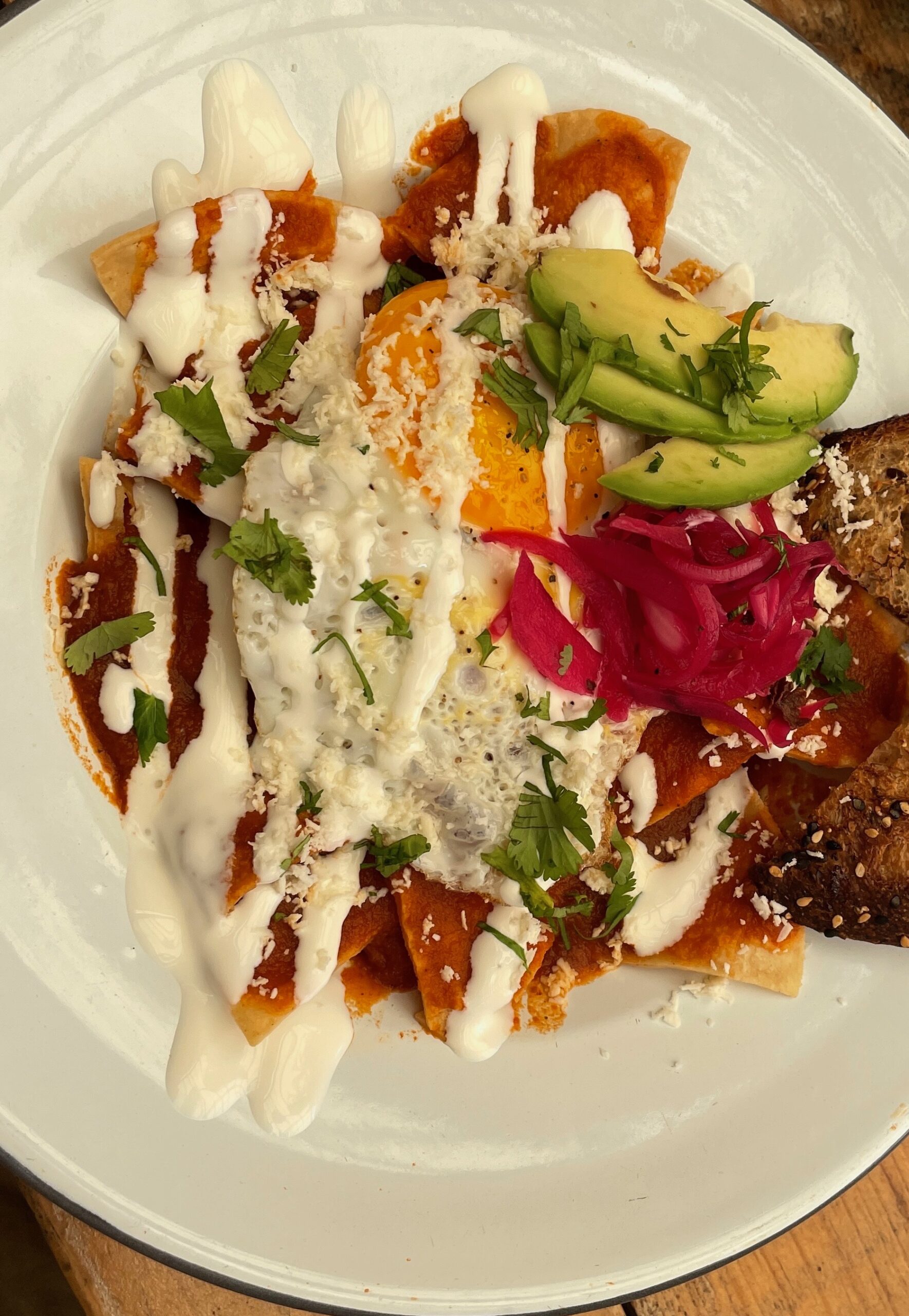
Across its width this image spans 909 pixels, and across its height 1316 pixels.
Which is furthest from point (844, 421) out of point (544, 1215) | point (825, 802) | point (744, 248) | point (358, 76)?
point (544, 1215)

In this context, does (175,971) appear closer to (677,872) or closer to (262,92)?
(677,872)

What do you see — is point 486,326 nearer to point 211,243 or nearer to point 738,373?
point 738,373

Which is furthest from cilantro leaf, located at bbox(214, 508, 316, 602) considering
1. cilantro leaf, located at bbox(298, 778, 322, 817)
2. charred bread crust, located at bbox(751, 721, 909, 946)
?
charred bread crust, located at bbox(751, 721, 909, 946)

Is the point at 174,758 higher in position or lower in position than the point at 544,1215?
higher

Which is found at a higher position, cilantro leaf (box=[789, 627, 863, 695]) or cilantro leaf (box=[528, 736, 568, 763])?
cilantro leaf (box=[528, 736, 568, 763])

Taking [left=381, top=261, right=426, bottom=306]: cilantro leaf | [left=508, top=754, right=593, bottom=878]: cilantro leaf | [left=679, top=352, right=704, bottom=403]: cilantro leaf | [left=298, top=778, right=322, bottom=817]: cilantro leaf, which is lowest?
[left=508, top=754, right=593, bottom=878]: cilantro leaf

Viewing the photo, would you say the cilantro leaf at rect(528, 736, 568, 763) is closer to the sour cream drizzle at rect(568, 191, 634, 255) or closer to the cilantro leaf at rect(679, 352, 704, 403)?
the cilantro leaf at rect(679, 352, 704, 403)
